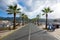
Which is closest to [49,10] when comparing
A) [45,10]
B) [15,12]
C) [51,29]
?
[45,10]

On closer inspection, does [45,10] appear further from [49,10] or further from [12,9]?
[12,9]

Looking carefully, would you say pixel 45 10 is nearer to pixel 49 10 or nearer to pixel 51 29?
pixel 49 10

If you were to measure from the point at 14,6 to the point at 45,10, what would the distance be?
39.9ft

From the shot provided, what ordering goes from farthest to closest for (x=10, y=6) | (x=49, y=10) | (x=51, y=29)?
(x=49, y=10) < (x=10, y=6) < (x=51, y=29)

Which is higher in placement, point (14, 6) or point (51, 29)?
point (14, 6)

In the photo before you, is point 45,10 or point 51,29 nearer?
point 51,29

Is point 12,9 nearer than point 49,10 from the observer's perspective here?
Yes

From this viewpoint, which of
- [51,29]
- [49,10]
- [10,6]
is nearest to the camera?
[51,29]

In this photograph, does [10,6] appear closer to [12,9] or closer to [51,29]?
[12,9]

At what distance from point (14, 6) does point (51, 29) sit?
66.1 feet

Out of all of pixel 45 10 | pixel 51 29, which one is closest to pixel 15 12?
pixel 45 10

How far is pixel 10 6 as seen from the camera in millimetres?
56844

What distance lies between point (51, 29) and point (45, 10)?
2091 centimetres

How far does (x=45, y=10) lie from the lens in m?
62.6
